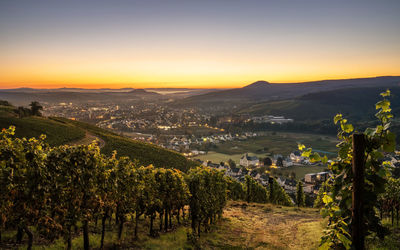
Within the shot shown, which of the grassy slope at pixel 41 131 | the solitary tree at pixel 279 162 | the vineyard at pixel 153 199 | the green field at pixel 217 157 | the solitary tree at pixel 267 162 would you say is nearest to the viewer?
the vineyard at pixel 153 199

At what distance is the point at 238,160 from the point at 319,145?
232 feet

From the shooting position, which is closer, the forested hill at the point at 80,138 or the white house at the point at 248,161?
the forested hill at the point at 80,138

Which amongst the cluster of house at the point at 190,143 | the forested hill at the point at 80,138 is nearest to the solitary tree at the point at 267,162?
the cluster of house at the point at 190,143

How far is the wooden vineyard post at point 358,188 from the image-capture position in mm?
3709

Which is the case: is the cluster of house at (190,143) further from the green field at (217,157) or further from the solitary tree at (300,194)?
the solitary tree at (300,194)

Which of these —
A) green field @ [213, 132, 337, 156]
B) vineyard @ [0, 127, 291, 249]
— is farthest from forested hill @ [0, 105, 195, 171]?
green field @ [213, 132, 337, 156]

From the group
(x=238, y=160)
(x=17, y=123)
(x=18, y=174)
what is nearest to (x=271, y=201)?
(x=18, y=174)

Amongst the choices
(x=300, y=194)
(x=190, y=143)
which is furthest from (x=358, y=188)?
(x=190, y=143)

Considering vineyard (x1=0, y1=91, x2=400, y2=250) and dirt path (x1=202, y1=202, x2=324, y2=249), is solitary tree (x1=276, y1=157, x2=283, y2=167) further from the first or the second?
vineyard (x1=0, y1=91, x2=400, y2=250)

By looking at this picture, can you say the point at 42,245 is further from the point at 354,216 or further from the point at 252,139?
the point at 252,139

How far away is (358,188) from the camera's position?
12.4 feet

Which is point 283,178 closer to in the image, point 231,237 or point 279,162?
point 279,162

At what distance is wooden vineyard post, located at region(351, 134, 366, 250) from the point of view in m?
3.71

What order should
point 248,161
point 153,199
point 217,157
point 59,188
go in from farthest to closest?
1. point 217,157
2. point 248,161
3. point 153,199
4. point 59,188
